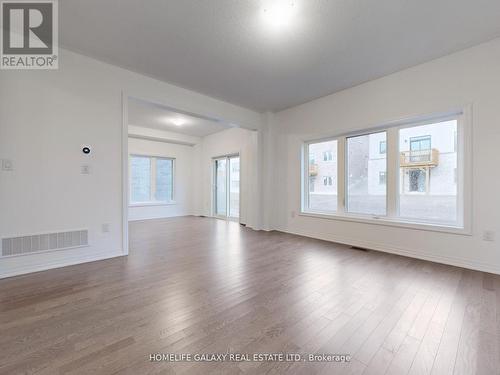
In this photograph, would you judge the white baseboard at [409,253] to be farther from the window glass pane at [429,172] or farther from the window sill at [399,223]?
the window glass pane at [429,172]

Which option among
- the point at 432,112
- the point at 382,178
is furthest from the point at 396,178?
the point at 432,112

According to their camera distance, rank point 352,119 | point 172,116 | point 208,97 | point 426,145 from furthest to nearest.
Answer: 1. point 172,116
2. point 208,97
3. point 352,119
4. point 426,145

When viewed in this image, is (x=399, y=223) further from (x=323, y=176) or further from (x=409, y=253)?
(x=323, y=176)

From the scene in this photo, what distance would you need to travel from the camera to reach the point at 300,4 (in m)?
2.10

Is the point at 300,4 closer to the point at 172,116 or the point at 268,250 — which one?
the point at 268,250

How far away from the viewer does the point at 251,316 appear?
68.5 inches

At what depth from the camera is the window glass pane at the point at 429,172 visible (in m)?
3.07

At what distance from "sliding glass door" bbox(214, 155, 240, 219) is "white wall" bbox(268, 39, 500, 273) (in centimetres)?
259

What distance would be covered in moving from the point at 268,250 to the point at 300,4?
318cm

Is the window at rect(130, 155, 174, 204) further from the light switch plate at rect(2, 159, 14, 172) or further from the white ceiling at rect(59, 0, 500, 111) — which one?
the light switch plate at rect(2, 159, 14, 172)

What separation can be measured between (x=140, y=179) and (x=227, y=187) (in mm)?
2812

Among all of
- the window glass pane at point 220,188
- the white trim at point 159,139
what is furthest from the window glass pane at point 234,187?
the white trim at point 159,139

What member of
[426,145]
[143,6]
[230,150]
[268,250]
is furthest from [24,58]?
[426,145]
